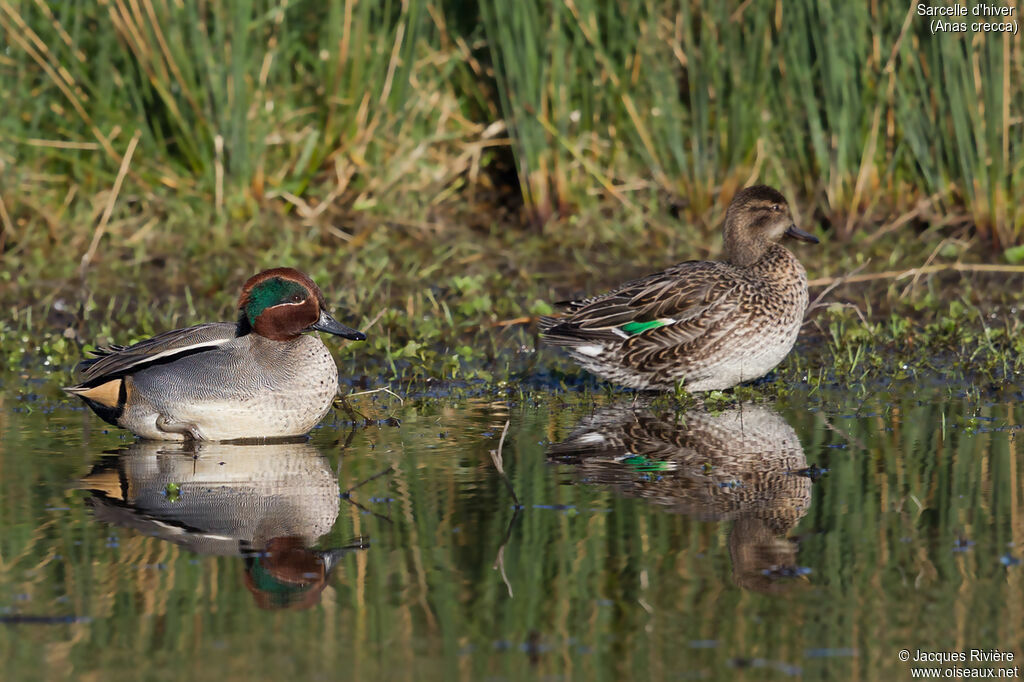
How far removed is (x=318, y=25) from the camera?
1128cm

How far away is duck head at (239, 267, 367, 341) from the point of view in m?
7.20

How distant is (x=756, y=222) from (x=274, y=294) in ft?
9.22

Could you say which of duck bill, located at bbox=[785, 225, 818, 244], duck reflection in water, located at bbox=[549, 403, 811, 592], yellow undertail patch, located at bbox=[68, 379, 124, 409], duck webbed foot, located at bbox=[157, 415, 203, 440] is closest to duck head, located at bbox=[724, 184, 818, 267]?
duck bill, located at bbox=[785, 225, 818, 244]

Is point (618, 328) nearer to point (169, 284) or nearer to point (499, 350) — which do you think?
point (499, 350)

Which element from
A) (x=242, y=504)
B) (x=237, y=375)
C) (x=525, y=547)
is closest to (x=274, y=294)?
(x=237, y=375)

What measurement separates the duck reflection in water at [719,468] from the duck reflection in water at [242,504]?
1124mm

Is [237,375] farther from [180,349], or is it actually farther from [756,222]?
[756,222]

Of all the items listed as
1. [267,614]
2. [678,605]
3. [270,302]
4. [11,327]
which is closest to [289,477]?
[270,302]

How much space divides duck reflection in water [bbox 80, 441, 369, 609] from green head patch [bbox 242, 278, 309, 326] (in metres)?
0.66

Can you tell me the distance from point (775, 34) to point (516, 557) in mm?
6379

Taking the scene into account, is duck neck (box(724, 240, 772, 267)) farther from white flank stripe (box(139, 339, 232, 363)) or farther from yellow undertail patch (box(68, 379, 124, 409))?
yellow undertail patch (box(68, 379, 124, 409))

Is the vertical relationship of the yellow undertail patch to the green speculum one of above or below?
below

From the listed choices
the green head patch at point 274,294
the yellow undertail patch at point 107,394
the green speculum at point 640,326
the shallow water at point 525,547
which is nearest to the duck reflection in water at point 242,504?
the shallow water at point 525,547

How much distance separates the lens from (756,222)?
28.0 ft
